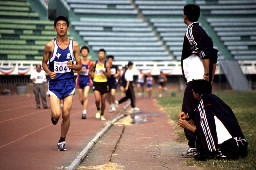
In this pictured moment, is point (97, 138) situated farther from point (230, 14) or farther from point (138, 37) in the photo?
point (230, 14)

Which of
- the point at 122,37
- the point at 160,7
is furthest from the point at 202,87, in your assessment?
the point at 160,7

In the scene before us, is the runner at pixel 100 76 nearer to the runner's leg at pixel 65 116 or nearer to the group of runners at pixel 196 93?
the group of runners at pixel 196 93

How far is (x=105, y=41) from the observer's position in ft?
147

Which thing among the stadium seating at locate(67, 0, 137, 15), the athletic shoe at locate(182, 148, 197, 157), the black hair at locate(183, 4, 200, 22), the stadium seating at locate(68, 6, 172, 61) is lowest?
the athletic shoe at locate(182, 148, 197, 157)

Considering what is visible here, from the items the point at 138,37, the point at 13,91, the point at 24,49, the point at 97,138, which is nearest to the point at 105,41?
the point at 138,37

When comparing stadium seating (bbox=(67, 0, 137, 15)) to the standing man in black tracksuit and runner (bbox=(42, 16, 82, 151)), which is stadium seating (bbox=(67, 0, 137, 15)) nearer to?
runner (bbox=(42, 16, 82, 151))

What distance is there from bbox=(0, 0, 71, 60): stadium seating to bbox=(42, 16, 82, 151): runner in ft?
113

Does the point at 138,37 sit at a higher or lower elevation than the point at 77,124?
higher

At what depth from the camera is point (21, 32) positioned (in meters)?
43.3

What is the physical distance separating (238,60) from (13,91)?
2251 cm

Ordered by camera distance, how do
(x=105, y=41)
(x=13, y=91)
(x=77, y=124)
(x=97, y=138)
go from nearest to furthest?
(x=97, y=138) → (x=77, y=124) → (x=13, y=91) → (x=105, y=41)

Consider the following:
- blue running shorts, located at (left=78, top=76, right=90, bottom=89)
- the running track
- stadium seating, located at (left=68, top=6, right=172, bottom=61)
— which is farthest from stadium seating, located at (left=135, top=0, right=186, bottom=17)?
the running track

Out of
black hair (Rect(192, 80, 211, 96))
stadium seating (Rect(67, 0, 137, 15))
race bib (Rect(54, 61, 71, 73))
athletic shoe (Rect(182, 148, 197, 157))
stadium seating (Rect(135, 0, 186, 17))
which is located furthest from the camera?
stadium seating (Rect(135, 0, 186, 17))

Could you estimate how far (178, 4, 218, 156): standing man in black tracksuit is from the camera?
6180 millimetres
